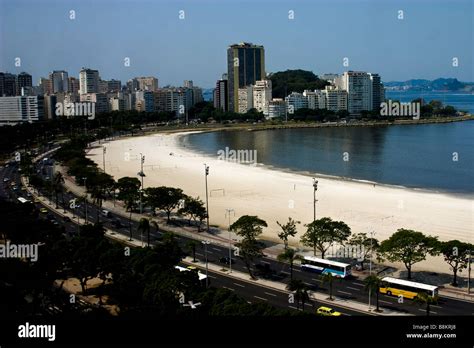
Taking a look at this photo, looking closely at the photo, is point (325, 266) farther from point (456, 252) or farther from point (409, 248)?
point (456, 252)

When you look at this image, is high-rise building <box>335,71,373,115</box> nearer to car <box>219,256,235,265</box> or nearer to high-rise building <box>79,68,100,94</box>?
high-rise building <box>79,68,100,94</box>

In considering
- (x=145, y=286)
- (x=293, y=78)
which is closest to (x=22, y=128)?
(x=145, y=286)

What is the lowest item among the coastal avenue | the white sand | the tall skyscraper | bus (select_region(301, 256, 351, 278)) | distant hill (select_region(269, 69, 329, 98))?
the coastal avenue

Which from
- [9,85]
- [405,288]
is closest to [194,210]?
[405,288]

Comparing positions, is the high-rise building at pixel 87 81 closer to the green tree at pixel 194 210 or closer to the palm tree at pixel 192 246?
the green tree at pixel 194 210

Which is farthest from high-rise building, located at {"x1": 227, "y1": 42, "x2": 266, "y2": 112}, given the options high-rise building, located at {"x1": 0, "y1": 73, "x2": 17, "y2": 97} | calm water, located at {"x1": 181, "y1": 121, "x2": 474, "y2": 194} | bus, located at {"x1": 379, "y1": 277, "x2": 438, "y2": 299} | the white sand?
bus, located at {"x1": 379, "y1": 277, "x2": 438, "y2": 299}

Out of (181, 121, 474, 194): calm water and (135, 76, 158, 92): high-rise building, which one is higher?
(135, 76, 158, 92): high-rise building
